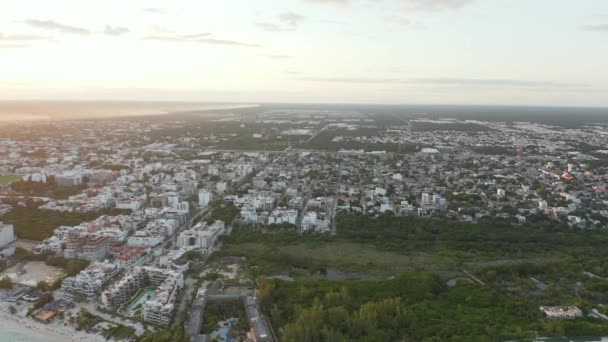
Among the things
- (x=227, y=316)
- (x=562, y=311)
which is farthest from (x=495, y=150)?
(x=227, y=316)

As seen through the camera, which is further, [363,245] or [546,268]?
[363,245]

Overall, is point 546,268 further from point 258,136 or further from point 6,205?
point 258,136

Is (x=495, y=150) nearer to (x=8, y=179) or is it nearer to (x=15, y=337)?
(x=8, y=179)

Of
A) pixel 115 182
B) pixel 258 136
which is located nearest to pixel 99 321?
pixel 115 182

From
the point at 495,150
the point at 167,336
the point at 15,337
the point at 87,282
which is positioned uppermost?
the point at 495,150

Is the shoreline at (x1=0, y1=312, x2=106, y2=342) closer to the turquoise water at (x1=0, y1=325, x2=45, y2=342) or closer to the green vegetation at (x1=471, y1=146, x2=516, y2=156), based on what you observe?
the turquoise water at (x1=0, y1=325, x2=45, y2=342)

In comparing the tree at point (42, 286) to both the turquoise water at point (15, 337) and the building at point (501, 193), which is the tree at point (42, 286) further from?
the building at point (501, 193)
